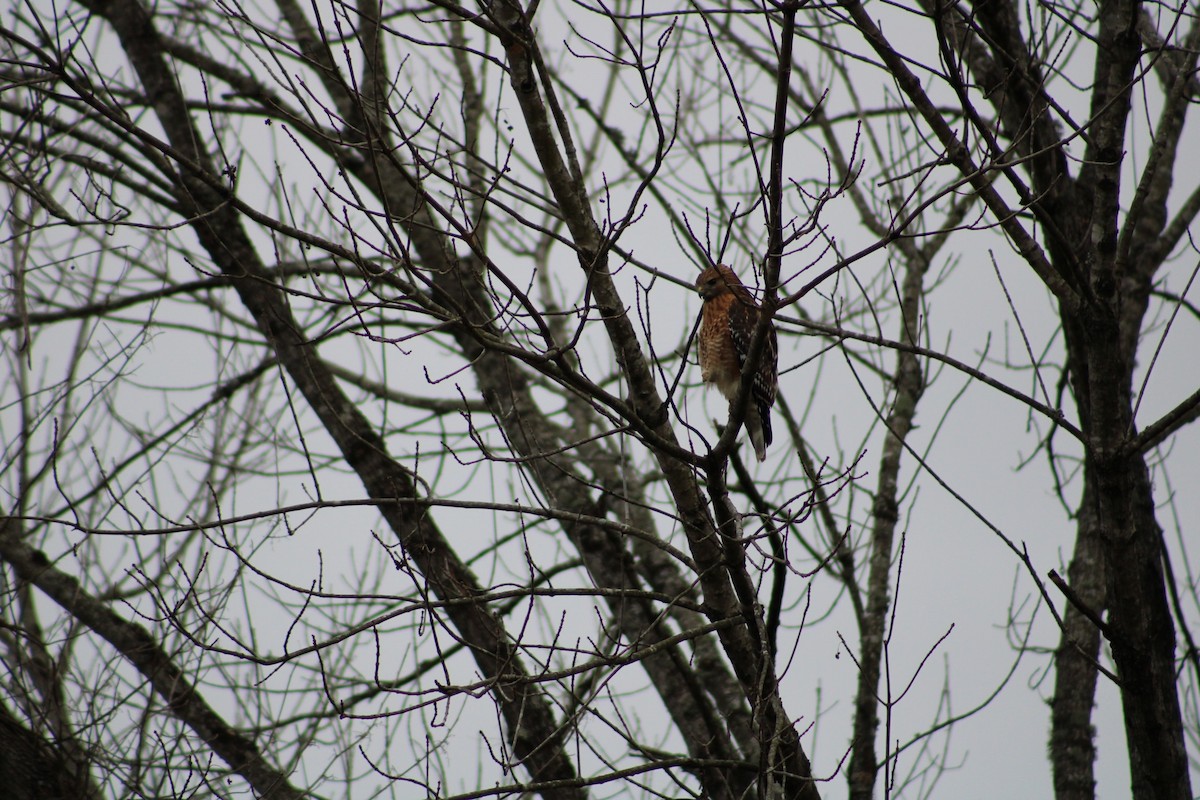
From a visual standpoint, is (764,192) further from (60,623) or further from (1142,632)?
(60,623)

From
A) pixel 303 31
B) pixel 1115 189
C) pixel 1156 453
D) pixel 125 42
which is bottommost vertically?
pixel 1115 189

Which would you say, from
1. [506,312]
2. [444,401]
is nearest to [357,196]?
[506,312]

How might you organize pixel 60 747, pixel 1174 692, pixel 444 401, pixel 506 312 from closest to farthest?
pixel 506 312
pixel 1174 692
pixel 60 747
pixel 444 401

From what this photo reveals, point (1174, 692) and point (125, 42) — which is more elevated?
point (125, 42)

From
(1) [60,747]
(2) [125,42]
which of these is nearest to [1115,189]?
(1) [60,747]

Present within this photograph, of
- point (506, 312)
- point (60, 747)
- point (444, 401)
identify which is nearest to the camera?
point (506, 312)

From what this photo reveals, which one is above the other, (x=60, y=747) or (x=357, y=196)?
(x=357, y=196)

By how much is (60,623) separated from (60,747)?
89cm

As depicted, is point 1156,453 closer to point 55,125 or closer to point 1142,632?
point 1142,632

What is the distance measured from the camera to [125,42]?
541cm

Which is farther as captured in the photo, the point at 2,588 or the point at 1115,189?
the point at 2,588

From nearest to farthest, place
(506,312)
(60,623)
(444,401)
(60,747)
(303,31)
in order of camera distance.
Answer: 1. (506,312)
2. (60,747)
3. (60,623)
4. (303,31)
5. (444,401)

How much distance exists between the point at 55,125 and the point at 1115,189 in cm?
422

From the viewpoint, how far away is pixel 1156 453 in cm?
499
